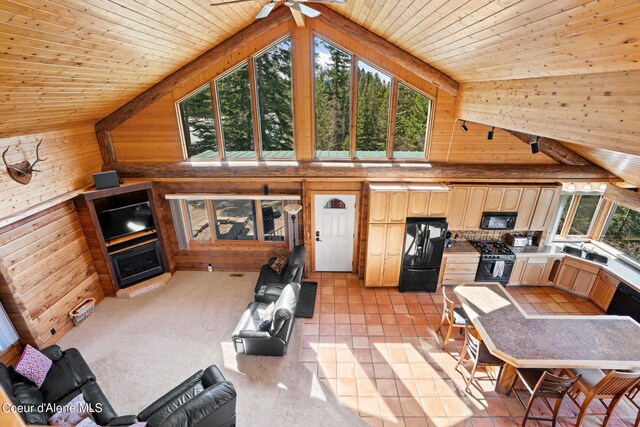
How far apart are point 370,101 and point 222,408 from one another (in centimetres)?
525

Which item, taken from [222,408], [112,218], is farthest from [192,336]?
[112,218]

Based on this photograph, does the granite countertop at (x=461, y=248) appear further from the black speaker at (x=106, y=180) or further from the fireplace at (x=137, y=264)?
the black speaker at (x=106, y=180)

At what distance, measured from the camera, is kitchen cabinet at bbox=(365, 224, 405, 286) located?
590cm

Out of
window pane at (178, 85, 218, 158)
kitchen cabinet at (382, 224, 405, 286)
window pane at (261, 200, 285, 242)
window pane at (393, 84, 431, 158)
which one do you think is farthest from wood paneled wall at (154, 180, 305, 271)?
window pane at (393, 84, 431, 158)

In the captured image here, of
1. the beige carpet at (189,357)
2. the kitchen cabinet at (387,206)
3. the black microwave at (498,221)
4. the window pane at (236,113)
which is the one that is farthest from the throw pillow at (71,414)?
the black microwave at (498,221)

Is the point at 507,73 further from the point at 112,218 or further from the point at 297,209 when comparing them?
the point at 112,218

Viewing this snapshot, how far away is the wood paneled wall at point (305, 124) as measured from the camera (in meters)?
5.56

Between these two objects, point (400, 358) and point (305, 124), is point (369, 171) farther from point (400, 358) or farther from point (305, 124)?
point (400, 358)

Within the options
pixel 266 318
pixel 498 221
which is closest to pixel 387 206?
pixel 498 221

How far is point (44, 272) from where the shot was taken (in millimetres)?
4863

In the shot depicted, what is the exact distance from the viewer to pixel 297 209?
228 inches

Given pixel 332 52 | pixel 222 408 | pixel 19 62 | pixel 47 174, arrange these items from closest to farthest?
pixel 19 62 → pixel 222 408 → pixel 47 174 → pixel 332 52

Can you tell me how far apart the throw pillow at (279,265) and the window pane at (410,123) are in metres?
3.04

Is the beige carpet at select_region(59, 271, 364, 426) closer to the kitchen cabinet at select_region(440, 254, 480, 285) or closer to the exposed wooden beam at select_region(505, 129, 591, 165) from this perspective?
the kitchen cabinet at select_region(440, 254, 480, 285)
